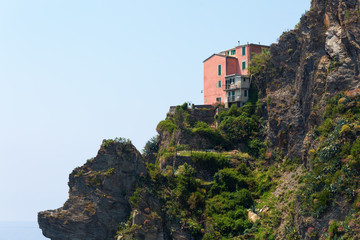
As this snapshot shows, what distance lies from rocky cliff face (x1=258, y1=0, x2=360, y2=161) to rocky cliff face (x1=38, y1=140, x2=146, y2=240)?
Result: 18.8 m

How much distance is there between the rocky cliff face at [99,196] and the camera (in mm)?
65812

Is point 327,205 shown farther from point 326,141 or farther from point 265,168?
point 265,168

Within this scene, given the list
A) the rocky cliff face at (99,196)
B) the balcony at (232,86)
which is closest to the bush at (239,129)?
the balcony at (232,86)

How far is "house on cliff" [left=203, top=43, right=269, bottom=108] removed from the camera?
79438 mm

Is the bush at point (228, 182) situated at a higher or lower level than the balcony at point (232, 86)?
lower

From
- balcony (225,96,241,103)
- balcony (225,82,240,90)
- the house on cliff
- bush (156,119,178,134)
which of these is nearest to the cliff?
bush (156,119,178,134)

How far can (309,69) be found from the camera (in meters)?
67.4

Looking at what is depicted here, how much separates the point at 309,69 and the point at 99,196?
29.4 meters

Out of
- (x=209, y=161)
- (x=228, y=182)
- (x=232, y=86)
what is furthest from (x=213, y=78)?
(x=228, y=182)


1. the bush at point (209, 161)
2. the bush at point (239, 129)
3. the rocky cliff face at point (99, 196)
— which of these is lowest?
the rocky cliff face at point (99, 196)

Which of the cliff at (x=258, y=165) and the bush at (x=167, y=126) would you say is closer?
the cliff at (x=258, y=165)

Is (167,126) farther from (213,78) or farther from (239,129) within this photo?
(213,78)

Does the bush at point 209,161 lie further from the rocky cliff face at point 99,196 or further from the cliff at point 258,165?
the rocky cliff face at point 99,196

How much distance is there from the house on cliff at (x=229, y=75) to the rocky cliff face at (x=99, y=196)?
18.7 meters
